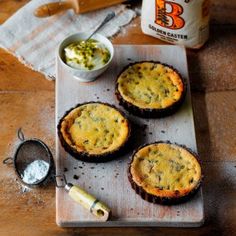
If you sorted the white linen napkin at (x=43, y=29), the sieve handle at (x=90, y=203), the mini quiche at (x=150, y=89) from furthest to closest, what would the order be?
the white linen napkin at (x=43, y=29) < the mini quiche at (x=150, y=89) < the sieve handle at (x=90, y=203)

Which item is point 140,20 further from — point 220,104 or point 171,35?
point 220,104

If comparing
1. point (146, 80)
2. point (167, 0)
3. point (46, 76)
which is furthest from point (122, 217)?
point (167, 0)

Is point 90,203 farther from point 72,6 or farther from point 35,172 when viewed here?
point 72,6

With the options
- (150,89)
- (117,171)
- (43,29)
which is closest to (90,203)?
(117,171)

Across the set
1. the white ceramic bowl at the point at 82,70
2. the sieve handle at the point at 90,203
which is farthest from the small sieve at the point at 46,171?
the white ceramic bowl at the point at 82,70

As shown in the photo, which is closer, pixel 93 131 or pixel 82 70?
pixel 93 131

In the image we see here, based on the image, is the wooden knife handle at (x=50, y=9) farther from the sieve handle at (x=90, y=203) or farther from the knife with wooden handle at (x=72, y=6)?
the sieve handle at (x=90, y=203)
